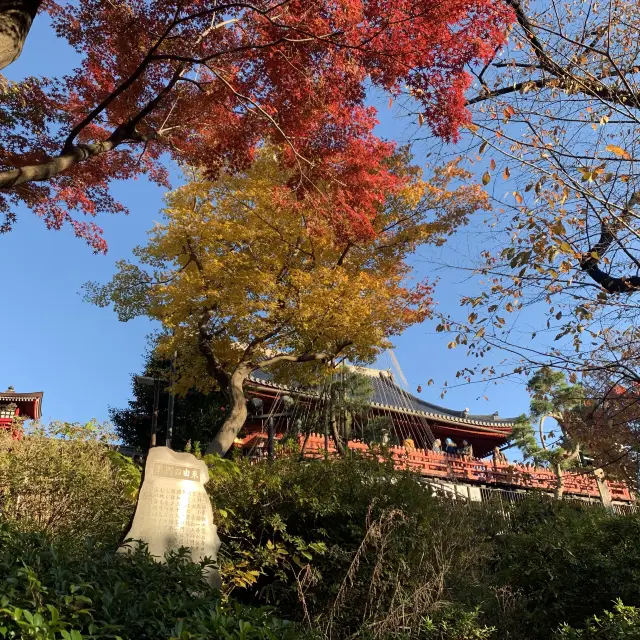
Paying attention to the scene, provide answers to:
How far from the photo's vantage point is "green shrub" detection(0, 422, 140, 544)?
230 inches

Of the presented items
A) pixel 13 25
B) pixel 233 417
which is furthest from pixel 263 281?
pixel 13 25

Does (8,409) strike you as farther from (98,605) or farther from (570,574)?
(98,605)

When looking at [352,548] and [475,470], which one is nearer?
[352,548]

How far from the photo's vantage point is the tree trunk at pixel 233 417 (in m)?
10.5

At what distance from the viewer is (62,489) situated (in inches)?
242

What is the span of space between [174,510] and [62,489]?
2.17 metres

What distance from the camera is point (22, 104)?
699 cm

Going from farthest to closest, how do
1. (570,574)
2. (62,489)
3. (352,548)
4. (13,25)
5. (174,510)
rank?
(62,489)
(352,548)
(570,574)
(174,510)
(13,25)

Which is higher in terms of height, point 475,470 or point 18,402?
point 18,402

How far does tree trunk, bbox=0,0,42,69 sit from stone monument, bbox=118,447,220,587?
367 cm

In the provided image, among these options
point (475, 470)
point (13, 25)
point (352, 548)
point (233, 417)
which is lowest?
point (352, 548)

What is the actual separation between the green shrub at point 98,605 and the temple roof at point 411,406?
17133 millimetres

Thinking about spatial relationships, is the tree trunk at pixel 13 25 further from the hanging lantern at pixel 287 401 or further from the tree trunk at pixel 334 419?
the hanging lantern at pixel 287 401

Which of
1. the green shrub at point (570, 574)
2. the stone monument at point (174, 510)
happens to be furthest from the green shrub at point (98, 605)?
the green shrub at point (570, 574)
